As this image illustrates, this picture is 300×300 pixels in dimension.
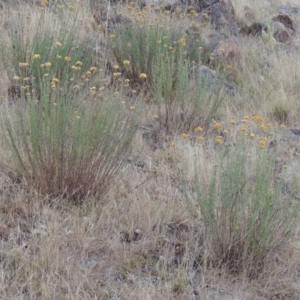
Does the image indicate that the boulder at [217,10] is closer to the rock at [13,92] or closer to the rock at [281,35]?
the rock at [281,35]

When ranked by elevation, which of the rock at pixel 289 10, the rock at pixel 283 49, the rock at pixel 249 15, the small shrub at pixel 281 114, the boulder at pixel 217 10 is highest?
the boulder at pixel 217 10

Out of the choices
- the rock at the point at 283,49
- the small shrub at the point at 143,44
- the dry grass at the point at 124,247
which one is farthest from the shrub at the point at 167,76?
the rock at the point at 283,49

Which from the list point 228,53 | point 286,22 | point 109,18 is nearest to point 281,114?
point 228,53

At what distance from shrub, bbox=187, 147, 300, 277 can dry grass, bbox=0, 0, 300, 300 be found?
0.08 m

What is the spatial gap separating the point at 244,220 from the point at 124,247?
67 centimetres

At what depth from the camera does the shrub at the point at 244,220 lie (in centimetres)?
284

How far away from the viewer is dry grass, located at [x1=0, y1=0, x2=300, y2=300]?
2.71m

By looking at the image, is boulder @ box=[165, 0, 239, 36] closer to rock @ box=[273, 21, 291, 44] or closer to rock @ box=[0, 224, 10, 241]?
rock @ box=[273, 21, 291, 44]

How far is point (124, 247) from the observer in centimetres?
300

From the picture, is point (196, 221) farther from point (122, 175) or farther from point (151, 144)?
point (151, 144)

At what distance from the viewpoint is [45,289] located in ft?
8.54

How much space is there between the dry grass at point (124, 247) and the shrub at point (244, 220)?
77 millimetres

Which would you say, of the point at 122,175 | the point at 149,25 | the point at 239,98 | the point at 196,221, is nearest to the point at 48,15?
the point at 149,25

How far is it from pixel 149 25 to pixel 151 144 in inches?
79.8
